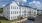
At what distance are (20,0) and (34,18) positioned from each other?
457 mm

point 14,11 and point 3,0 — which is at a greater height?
point 3,0

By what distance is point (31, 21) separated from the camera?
1815mm

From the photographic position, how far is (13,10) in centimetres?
177

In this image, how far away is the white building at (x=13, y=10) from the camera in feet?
Result: 5.81

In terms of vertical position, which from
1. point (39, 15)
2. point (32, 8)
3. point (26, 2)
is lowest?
point (39, 15)

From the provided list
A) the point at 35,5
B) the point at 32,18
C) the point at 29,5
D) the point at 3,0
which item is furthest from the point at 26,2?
the point at 3,0

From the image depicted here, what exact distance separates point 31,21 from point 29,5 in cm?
32

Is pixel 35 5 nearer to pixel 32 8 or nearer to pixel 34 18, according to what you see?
pixel 32 8

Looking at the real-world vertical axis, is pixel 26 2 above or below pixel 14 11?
above

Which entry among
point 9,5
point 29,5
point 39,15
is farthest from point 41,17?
point 9,5

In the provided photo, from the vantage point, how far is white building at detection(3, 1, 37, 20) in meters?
1.77

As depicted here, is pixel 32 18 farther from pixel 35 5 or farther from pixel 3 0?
pixel 3 0

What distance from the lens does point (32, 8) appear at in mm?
1841

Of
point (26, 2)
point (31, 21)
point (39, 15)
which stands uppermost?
point (26, 2)
